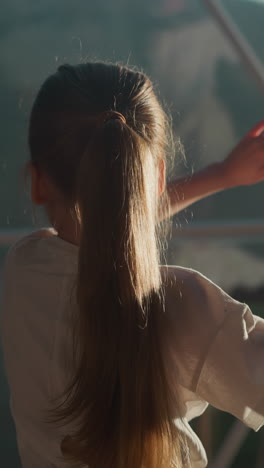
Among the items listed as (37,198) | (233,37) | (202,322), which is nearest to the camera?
(202,322)

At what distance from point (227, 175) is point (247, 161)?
0.03m

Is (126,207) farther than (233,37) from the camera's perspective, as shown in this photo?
No

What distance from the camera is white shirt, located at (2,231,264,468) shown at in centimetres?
63

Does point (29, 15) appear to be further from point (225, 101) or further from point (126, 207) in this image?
point (126, 207)

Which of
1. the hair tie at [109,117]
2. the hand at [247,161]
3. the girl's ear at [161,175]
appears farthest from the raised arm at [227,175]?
the hair tie at [109,117]

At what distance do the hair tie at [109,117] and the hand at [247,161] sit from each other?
0.84ft

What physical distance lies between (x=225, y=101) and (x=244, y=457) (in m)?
0.76

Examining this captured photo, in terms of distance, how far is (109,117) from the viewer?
0.66 metres

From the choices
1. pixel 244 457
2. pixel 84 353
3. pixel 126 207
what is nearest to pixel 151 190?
pixel 126 207

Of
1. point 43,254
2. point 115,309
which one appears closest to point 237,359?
point 115,309

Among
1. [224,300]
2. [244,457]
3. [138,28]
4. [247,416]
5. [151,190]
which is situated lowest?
[244,457]

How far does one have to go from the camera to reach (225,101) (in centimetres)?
149

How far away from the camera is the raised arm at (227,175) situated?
876mm

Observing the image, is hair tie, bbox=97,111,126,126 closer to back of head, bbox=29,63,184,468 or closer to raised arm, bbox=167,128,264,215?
back of head, bbox=29,63,184,468
